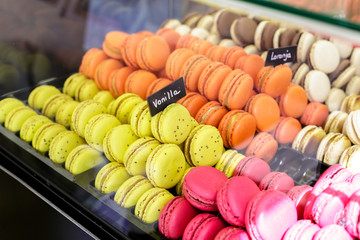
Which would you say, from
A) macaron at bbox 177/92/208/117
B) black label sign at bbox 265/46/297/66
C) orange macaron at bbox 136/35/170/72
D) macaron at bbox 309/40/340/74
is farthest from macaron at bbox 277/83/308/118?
orange macaron at bbox 136/35/170/72

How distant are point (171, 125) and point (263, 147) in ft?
1.43

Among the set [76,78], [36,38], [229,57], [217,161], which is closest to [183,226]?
[217,161]

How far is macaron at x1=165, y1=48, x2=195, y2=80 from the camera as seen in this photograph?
1817 millimetres

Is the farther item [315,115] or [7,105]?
[7,105]

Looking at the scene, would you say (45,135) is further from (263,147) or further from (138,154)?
(263,147)

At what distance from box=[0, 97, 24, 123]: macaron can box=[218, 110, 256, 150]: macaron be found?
1.11m

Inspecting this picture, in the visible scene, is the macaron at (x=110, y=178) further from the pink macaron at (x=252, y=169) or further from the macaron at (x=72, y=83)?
the macaron at (x=72, y=83)

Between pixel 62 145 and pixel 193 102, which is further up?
pixel 193 102

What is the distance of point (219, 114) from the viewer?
164cm

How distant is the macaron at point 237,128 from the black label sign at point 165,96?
0.24m

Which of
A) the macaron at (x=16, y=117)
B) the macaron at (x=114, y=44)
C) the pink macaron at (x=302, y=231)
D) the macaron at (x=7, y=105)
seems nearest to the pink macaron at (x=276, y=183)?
the pink macaron at (x=302, y=231)

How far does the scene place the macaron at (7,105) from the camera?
1.96m

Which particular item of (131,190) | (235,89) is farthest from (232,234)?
(235,89)

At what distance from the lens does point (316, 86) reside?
1.92 metres
